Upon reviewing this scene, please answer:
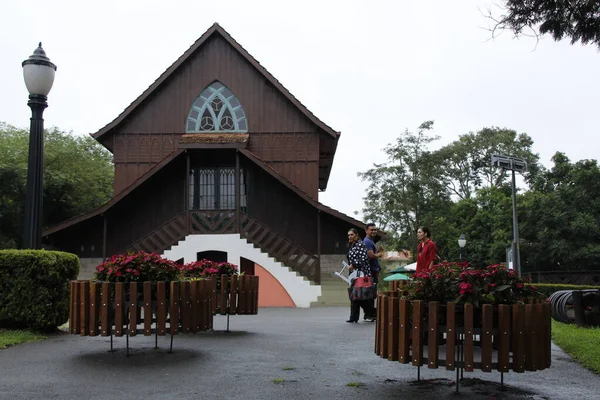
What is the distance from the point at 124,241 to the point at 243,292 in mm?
16017

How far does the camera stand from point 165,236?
931 inches

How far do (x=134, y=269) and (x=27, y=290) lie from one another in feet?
10.4

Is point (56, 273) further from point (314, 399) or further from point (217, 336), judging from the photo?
point (314, 399)

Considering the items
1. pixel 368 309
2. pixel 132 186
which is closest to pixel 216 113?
pixel 132 186

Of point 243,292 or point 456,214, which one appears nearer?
point 243,292

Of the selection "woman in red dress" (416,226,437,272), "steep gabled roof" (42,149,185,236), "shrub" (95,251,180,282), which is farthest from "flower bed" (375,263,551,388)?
"steep gabled roof" (42,149,185,236)

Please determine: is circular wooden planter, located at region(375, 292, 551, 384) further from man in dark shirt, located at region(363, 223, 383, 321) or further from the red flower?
man in dark shirt, located at region(363, 223, 383, 321)

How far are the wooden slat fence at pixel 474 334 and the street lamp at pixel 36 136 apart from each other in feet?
21.3

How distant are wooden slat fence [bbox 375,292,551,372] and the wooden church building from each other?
1768 centimetres

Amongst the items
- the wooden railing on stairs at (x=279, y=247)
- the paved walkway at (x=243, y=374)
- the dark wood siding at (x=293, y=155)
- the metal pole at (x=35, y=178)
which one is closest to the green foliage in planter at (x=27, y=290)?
the metal pole at (x=35, y=178)

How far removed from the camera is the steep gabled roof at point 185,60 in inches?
1041

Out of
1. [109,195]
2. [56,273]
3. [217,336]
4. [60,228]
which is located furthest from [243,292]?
[109,195]

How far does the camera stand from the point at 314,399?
18.7 feet

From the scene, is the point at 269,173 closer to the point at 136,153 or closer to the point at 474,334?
the point at 136,153
